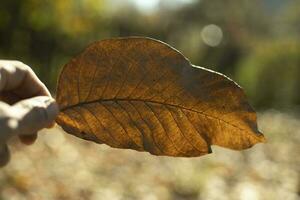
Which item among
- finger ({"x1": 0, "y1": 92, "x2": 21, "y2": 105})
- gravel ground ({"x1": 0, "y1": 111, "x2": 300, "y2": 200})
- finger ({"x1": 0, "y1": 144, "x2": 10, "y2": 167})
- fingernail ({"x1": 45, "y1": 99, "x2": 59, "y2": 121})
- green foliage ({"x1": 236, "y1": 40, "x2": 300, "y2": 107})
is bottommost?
green foliage ({"x1": 236, "y1": 40, "x2": 300, "y2": 107})

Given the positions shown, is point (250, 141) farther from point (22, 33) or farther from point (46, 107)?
point (22, 33)

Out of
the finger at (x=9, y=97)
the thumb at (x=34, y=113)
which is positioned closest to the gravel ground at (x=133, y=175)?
the finger at (x=9, y=97)

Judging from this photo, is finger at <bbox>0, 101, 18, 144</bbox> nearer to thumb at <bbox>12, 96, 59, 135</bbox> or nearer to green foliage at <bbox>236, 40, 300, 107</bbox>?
thumb at <bbox>12, 96, 59, 135</bbox>

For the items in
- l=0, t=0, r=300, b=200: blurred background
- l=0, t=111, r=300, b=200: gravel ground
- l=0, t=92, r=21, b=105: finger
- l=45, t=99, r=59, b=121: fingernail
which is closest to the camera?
l=45, t=99, r=59, b=121: fingernail

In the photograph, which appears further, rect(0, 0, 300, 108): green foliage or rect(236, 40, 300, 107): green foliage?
rect(236, 40, 300, 107): green foliage

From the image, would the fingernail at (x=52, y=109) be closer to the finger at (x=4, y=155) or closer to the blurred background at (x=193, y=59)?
the finger at (x=4, y=155)

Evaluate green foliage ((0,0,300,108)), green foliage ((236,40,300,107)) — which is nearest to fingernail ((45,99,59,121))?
green foliage ((0,0,300,108))

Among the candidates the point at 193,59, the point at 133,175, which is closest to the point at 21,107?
Result: the point at 133,175
